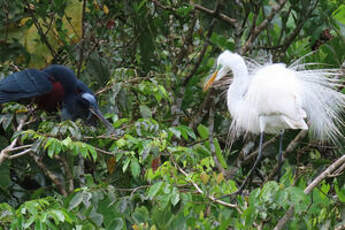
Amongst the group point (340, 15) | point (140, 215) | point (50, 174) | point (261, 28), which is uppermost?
point (340, 15)

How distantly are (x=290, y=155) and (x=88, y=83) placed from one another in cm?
147

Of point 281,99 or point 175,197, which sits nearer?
point 175,197

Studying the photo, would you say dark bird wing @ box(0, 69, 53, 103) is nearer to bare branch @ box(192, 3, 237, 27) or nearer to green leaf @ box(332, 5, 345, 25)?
bare branch @ box(192, 3, 237, 27)

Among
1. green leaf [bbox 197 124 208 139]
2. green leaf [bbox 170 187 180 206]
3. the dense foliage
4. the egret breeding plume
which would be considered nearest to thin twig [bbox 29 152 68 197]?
the dense foliage

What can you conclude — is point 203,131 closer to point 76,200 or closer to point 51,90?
point 51,90

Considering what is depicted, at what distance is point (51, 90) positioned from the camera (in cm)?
364

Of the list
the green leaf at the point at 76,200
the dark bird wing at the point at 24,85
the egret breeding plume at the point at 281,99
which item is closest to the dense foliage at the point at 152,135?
the green leaf at the point at 76,200

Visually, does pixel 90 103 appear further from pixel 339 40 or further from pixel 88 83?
pixel 339 40

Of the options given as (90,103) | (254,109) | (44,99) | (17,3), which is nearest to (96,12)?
(17,3)

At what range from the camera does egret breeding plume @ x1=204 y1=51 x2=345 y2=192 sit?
3.16 m

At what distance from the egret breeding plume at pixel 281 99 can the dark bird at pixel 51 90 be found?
789 mm

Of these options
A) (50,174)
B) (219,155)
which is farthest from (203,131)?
(50,174)

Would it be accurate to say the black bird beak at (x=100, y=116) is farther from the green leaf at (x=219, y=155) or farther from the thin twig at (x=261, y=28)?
the thin twig at (x=261, y=28)

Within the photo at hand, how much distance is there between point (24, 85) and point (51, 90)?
0.79 ft
